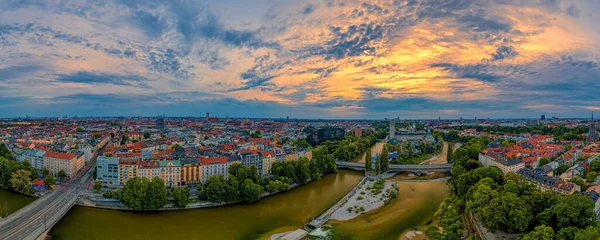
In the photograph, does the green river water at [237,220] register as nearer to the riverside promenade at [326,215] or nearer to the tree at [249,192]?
the tree at [249,192]

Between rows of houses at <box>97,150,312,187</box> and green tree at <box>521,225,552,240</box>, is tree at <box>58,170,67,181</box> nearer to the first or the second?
rows of houses at <box>97,150,312,187</box>

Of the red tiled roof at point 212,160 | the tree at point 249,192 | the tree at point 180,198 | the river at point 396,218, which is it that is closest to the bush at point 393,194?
the river at point 396,218

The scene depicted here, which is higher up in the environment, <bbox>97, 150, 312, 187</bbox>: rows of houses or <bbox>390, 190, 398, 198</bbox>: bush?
<bbox>97, 150, 312, 187</bbox>: rows of houses

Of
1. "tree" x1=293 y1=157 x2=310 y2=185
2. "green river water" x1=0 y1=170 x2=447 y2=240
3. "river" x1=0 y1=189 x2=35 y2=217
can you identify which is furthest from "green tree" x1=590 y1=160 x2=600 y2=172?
"river" x1=0 y1=189 x2=35 y2=217

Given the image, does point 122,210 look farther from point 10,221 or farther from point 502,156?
point 502,156

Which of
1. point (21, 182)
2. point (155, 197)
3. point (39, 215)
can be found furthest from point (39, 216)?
point (21, 182)

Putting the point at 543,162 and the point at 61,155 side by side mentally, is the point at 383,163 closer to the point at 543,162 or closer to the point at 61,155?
the point at 543,162
